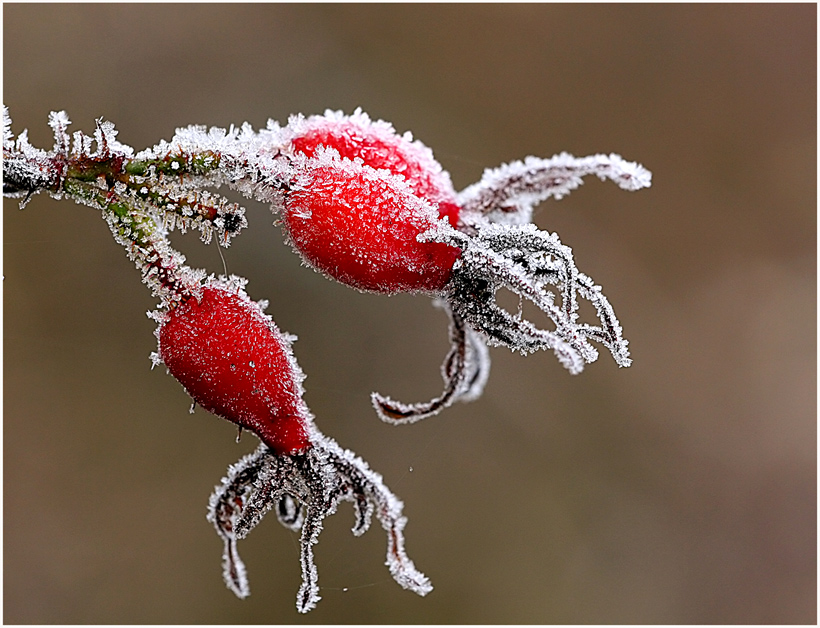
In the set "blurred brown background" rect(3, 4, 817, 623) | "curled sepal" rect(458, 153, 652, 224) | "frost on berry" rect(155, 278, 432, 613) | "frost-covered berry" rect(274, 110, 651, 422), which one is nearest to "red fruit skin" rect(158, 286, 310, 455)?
"frost on berry" rect(155, 278, 432, 613)

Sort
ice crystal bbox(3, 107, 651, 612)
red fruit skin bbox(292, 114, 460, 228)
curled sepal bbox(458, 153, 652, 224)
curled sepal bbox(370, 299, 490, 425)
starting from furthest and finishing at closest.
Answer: curled sepal bbox(370, 299, 490, 425)
curled sepal bbox(458, 153, 652, 224)
red fruit skin bbox(292, 114, 460, 228)
ice crystal bbox(3, 107, 651, 612)

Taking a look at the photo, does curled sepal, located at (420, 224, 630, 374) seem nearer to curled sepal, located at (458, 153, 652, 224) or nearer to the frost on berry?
curled sepal, located at (458, 153, 652, 224)

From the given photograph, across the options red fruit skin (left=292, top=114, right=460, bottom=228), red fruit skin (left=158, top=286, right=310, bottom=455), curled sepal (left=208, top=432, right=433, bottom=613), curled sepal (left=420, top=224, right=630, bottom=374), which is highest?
red fruit skin (left=292, top=114, right=460, bottom=228)

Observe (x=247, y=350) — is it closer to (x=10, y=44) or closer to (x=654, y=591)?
(x=10, y=44)

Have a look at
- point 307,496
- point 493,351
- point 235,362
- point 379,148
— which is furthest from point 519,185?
point 493,351

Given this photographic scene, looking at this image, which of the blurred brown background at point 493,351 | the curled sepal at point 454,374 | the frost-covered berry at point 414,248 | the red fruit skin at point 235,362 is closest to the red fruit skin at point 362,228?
the frost-covered berry at point 414,248

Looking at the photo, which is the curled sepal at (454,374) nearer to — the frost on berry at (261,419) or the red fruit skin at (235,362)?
the frost on berry at (261,419)

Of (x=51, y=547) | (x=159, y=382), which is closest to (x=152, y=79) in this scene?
(x=159, y=382)
